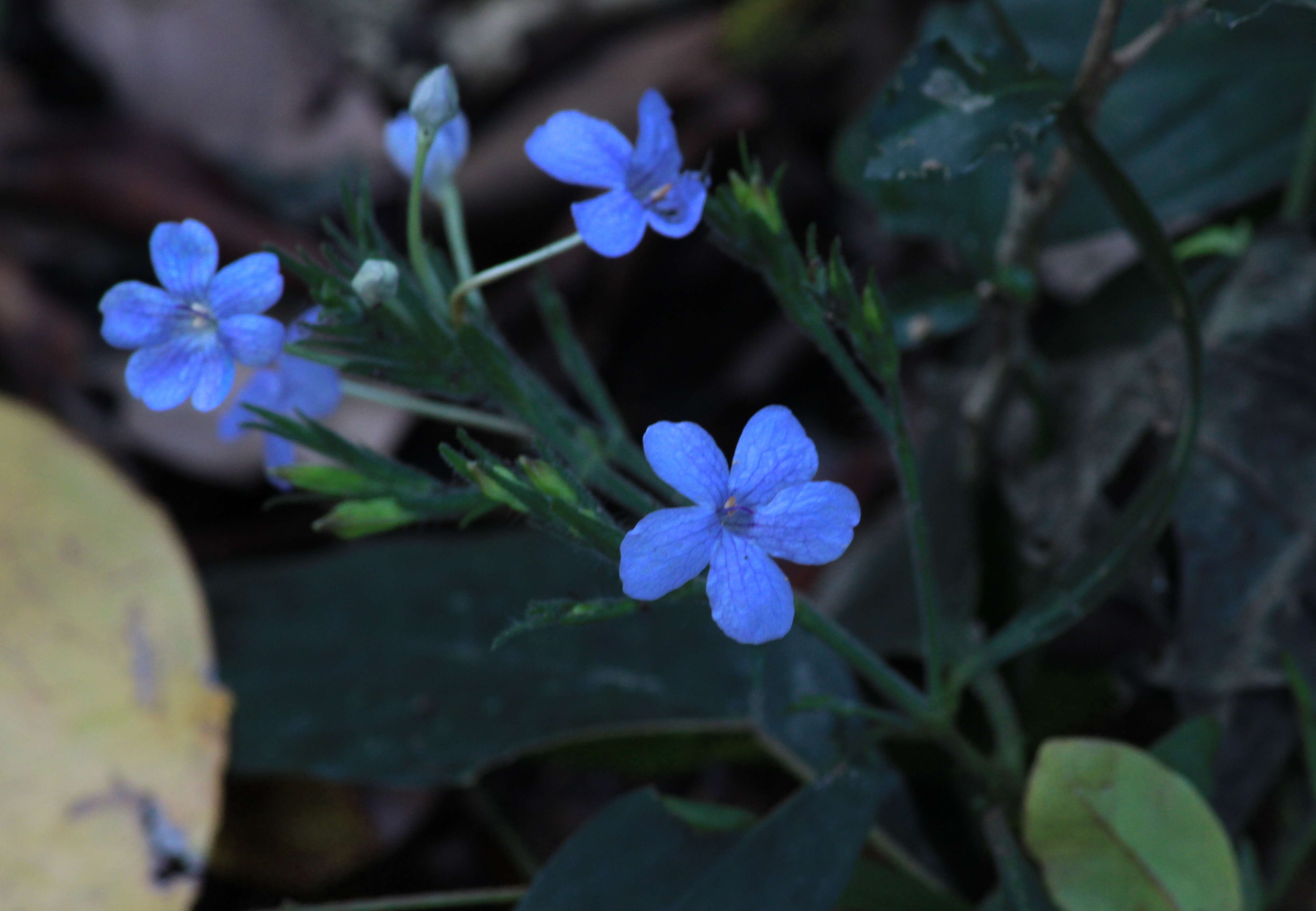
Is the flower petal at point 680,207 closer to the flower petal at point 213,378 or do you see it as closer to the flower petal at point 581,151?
the flower petal at point 581,151

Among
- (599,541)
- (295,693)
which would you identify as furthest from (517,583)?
(599,541)

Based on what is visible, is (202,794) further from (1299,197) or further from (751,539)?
(1299,197)

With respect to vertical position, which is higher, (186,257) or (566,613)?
(186,257)

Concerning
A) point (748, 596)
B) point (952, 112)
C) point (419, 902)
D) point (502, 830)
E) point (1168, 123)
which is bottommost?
point (502, 830)

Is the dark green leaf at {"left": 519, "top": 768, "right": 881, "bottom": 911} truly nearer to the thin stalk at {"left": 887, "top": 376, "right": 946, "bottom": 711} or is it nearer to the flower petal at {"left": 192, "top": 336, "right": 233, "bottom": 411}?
the thin stalk at {"left": 887, "top": 376, "right": 946, "bottom": 711}

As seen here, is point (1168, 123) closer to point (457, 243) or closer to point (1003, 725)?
point (1003, 725)

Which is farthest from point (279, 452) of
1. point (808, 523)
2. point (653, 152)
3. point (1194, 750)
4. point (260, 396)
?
point (1194, 750)
